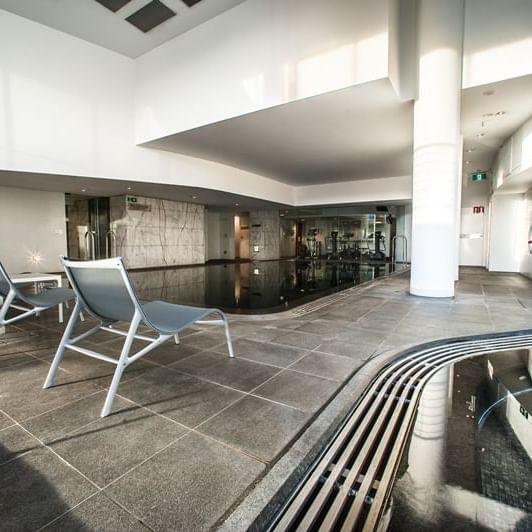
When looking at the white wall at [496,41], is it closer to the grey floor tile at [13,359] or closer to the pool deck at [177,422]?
the pool deck at [177,422]

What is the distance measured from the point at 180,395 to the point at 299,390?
0.75m

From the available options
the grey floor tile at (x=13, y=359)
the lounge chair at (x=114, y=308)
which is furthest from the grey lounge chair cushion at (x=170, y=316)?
the grey floor tile at (x=13, y=359)

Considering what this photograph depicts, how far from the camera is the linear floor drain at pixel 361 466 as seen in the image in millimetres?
1116

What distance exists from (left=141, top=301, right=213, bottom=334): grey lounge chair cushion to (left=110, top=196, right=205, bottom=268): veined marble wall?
998cm

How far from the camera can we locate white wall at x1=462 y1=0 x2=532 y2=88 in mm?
5020

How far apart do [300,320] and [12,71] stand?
7.57 meters

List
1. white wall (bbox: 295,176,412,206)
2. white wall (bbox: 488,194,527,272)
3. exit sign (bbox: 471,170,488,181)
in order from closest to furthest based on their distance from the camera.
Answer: white wall (bbox: 488,194,527,272) < exit sign (bbox: 471,170,488,181) < white wall (bbox: 295,176,412,206)

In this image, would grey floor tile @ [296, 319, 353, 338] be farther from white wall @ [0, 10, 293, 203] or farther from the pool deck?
white wall @ [0, 10, 293, 203]

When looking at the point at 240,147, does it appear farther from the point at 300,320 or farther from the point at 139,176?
the point at 300,320

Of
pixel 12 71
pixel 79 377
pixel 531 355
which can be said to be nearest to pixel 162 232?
pixel 12 71

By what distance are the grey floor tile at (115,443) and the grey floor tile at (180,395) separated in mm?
94

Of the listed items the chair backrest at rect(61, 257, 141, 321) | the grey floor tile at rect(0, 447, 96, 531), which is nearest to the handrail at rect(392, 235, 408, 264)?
the chair backrest at rect(61, 257, 141, 321)

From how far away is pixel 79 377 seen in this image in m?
2.30

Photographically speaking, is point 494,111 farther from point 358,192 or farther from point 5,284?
point 5,284
